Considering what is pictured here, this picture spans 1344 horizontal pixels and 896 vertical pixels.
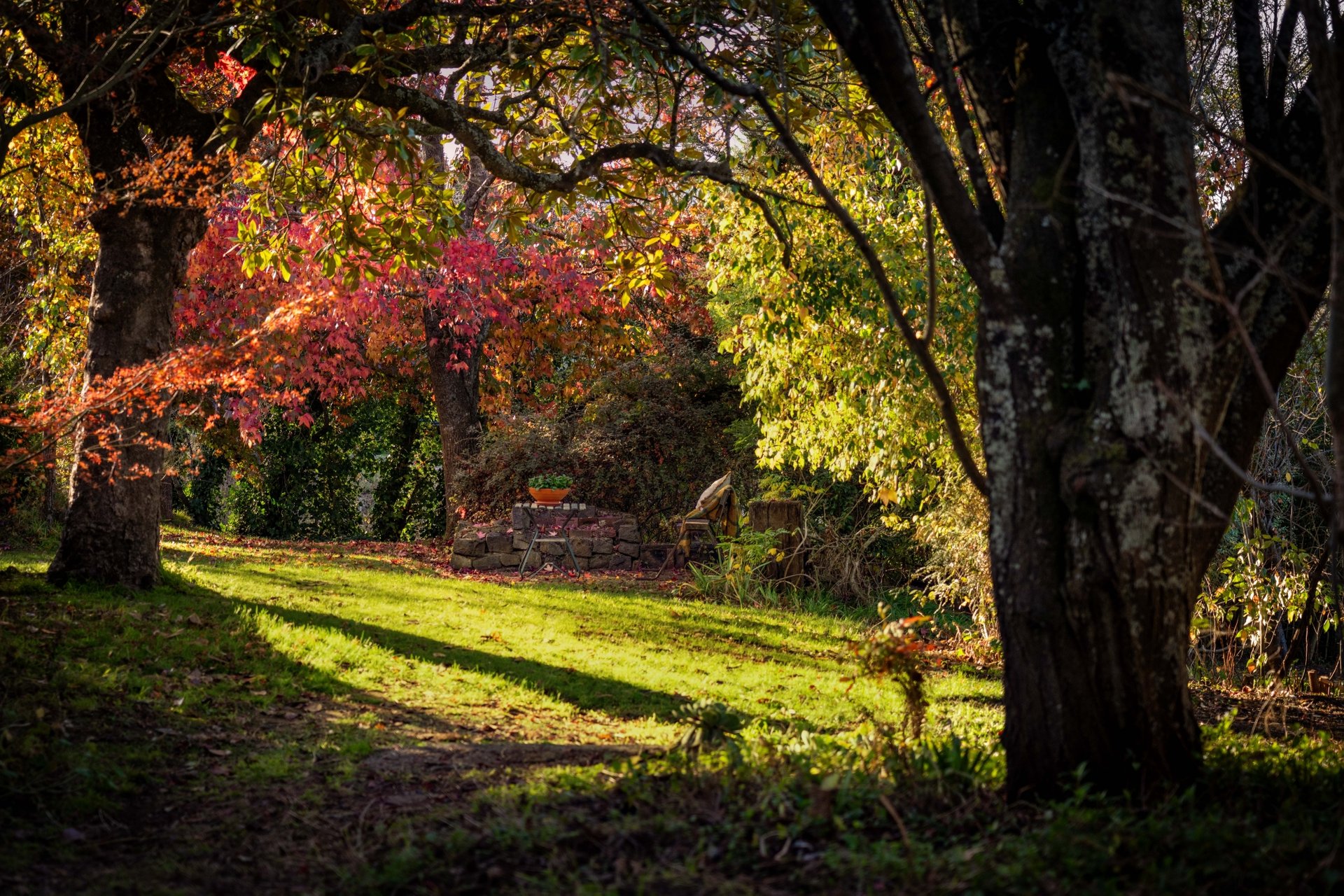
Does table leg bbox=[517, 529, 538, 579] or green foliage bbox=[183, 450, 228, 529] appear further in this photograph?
green foliage bbox=[183, 450, 228, 529]

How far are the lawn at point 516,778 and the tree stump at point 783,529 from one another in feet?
12.2

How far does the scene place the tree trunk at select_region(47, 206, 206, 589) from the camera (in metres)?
6.94

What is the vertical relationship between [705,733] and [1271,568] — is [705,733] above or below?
below

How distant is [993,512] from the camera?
347 centimetres

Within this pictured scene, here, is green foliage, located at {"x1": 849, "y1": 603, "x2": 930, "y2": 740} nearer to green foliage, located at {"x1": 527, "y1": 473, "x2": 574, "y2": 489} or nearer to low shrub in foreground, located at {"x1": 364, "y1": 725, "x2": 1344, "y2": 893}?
low shrub in foreground, located at {"x1": 364, "y1": 725, "x2": 1344, "y2": 893}

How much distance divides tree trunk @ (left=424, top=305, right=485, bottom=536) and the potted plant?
2.85 meters

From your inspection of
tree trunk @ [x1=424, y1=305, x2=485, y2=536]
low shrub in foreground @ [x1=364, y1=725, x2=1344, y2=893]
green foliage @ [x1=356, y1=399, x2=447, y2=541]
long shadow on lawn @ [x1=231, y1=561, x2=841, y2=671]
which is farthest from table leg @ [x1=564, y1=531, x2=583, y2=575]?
low shrub in foreground @ [x1=364, y1=725, x2=1344, y2=893]

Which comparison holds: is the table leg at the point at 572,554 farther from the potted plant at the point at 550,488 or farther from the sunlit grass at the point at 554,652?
the sunlit grass at the point at 554,652

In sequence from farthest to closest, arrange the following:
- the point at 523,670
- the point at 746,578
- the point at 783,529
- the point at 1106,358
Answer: the point at 783,529, the point at 746,578, the point at 523,670, the point at 1106,358

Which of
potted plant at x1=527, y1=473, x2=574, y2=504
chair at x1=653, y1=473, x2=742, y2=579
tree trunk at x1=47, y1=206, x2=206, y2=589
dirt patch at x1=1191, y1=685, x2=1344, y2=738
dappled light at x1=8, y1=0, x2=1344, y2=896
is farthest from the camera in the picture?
potted plant at x1=527, y1=473, x2=574, y2=504

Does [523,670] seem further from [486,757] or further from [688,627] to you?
[688,627]

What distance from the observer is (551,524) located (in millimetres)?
13633

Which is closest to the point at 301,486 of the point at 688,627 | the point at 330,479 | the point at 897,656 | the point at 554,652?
the point at 330,479

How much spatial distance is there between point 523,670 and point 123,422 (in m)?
3.39
